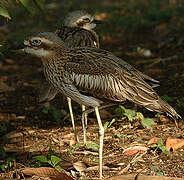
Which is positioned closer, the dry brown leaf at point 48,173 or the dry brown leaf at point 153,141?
the dry brown leaf at point 48,173

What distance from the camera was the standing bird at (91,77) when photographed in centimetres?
447

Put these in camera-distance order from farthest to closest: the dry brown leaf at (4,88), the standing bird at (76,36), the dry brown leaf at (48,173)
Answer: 1. the dry brown leaf at (4,88)
2. the standing bird at (76,36)
3. the dry brown leaf at (48,173)

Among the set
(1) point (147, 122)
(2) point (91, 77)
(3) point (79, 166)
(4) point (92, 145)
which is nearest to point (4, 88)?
(4) point (92, 145)

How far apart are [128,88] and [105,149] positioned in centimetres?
92

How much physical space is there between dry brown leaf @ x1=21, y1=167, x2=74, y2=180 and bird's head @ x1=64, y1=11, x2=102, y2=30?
250 cm

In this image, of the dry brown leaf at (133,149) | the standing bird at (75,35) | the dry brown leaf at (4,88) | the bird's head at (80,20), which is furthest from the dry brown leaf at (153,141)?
the dry brown leaf at (4,88)

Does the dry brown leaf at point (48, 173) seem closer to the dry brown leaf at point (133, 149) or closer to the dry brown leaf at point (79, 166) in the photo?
the dry brown leaf at point (79, 166)

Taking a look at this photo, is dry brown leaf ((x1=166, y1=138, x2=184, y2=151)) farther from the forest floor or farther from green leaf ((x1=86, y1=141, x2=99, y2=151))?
green leaf ((x1=86, y1=141, x2=99, y2=151))

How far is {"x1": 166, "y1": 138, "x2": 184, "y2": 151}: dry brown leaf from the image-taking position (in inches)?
188

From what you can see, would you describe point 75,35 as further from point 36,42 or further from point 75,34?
point 36,42

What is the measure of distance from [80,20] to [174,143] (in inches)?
92.6

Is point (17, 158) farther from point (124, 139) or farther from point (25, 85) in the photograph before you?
point (25, 85)

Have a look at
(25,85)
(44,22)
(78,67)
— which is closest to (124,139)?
(78,67)

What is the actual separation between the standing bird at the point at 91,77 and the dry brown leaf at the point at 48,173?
18.4 inches
